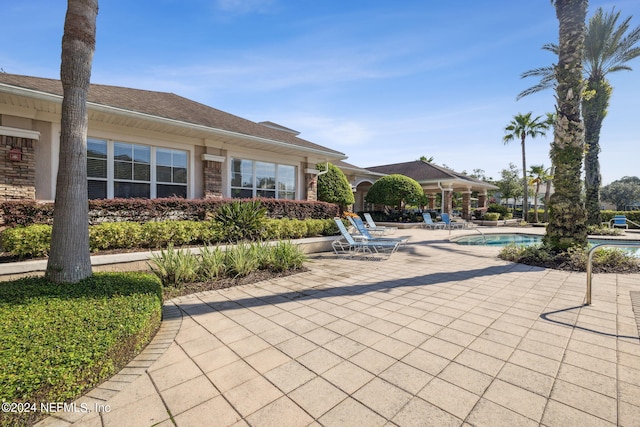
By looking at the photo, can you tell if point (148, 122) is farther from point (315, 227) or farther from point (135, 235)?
point (315, 227)

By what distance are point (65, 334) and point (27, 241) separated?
4.67 meters

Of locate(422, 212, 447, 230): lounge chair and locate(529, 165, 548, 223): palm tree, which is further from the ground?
locate(529, 165, 548, 223): palm tree

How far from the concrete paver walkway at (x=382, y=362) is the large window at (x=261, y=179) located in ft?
22.5

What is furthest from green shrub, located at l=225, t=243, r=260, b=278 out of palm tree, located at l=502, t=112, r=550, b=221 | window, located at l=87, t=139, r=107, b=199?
palm tree, located at l=502, t=112, r=550, b=221

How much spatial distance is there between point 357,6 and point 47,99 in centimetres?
858

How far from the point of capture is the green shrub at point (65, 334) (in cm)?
208

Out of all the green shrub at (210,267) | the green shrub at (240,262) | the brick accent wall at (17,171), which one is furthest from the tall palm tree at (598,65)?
the brick accent wall at (17,171)

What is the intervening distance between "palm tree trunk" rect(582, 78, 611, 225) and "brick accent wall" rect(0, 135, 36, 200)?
24.8m

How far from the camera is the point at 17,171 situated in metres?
7.05

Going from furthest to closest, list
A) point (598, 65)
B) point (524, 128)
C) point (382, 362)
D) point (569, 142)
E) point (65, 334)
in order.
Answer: point (524, 128), point (598, 65), point (569, 142), point (382, 362), point (65, 334)

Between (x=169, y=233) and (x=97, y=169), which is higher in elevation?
(x=97, y=169)

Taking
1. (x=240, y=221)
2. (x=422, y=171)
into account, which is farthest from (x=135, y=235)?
(x=422, y=171)

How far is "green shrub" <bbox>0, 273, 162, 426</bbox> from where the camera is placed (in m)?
2.08

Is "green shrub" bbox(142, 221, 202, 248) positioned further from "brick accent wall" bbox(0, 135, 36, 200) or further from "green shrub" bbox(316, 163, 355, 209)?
"green shrub" bbox(316, 163, 355, 209)
